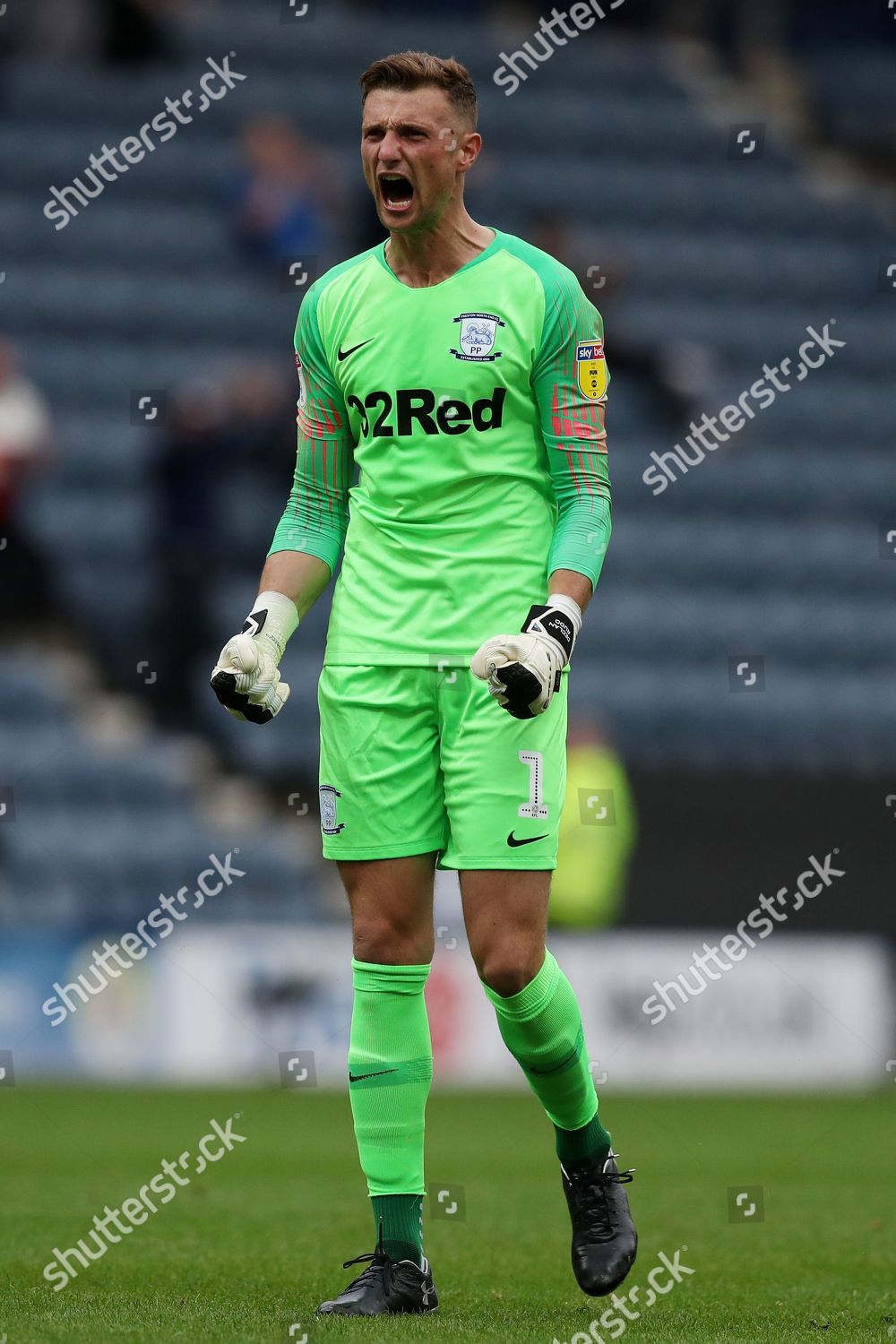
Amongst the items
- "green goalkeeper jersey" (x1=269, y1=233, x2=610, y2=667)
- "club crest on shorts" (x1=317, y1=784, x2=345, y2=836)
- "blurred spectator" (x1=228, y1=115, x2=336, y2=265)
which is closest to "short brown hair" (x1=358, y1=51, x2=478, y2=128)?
"green goalkeeper jersey" (x1=269, y1=233, x2=610, y2=667)

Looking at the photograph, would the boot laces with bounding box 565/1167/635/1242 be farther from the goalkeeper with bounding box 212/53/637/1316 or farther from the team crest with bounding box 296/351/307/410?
the team crest with bounding box 296/351/307/410

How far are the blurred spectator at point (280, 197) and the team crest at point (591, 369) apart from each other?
33.0 feet

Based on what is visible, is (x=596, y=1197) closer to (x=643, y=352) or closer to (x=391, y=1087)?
Answer: (x=391, y=1087)

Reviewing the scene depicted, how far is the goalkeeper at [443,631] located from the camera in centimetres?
404

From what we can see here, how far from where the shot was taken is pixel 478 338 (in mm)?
4121

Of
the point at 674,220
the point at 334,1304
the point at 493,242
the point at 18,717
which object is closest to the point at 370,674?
the point at 493,242

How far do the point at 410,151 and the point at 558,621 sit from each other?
973 mm

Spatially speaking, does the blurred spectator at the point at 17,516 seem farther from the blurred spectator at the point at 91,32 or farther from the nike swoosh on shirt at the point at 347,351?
the nike swoosh on shirt at the point at 347,351

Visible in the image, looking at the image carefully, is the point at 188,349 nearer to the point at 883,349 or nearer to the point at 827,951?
the point at 883,349

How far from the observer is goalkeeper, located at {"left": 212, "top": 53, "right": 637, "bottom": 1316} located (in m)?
4.04

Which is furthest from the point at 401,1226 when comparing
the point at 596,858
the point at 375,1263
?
the point at 596,858

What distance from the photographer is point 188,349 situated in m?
14.3

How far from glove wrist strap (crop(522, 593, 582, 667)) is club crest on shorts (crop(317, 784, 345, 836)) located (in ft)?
1.72

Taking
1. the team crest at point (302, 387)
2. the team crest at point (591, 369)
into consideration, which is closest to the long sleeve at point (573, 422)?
the team crest at point (591, 369)
